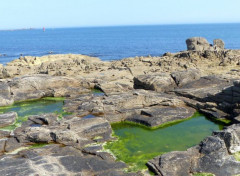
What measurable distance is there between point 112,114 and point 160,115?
434cm

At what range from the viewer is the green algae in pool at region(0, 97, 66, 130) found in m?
26.9

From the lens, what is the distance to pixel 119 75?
40.8 metres

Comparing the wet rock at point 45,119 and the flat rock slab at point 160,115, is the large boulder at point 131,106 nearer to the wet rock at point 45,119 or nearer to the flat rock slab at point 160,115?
the flat rock slab at point 160,115

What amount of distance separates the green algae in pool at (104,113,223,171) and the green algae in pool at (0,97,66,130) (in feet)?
25.3

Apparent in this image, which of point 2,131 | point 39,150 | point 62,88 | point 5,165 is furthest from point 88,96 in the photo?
point 5,165

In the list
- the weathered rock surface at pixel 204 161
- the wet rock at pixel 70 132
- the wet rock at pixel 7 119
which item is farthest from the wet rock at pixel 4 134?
the weathered rock surface at pixel 204 161

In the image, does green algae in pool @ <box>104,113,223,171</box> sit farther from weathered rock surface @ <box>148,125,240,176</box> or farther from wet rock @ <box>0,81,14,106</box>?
wet rock @ <box>0,81,14,106</box>

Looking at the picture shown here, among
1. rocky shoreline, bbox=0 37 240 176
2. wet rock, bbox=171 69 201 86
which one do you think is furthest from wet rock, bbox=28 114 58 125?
wet rock, bbox=171 69 201 86

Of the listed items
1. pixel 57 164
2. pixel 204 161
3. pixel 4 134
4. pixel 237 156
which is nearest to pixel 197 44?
pixel 237 156

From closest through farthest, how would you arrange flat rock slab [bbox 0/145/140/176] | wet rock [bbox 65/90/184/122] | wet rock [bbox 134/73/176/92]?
flat rock slab [bbox 0/145/140/176]
wet rock [bbox 65/90/184/122]
wet rock [bbox 134/73/176/92]

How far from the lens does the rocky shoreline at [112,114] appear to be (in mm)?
15438

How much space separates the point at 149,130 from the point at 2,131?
1154 cm

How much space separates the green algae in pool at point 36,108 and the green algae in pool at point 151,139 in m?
7.71

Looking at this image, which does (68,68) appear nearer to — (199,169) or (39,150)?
(39,150)
